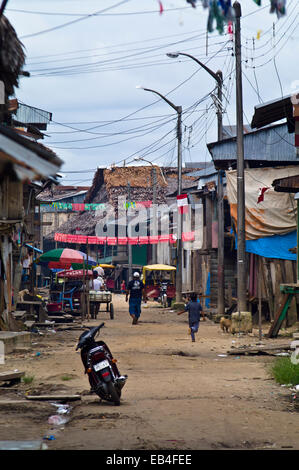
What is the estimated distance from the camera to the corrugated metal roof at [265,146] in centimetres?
2914

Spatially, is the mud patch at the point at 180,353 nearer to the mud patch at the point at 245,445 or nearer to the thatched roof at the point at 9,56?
the mud patch at the point at 245,445

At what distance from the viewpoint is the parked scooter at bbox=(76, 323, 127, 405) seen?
32.2ft

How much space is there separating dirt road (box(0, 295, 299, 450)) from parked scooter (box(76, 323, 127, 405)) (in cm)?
21

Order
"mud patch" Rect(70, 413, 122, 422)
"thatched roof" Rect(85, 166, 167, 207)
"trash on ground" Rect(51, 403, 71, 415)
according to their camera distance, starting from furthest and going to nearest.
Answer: "thatched roof" Rect(85, 166, 167, 207) → "trash on ground" Rect(51, 403, 71, 415) → "mud patch" Rect(70, 413, 122, 422)

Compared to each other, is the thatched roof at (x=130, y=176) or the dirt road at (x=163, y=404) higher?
the thatched roof at (x=130, y=176)

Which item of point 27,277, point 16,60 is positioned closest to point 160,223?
point 27,277

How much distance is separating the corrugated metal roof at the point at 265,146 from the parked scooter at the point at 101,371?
19500 mm

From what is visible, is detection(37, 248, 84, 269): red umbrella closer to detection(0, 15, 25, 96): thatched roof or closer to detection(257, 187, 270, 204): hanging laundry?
detection(257, 187, 270, 204): hanging laundry

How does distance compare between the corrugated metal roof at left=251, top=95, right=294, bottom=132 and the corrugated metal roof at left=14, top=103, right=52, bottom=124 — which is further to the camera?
the corrugated metal roof at left=14, top=103, right=52, bottom=124

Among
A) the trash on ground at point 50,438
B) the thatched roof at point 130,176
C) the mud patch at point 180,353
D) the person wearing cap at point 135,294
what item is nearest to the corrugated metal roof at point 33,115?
the person wearing cap at point 135,294

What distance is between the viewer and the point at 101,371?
9.94 m

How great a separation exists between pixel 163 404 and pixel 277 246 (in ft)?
44.1

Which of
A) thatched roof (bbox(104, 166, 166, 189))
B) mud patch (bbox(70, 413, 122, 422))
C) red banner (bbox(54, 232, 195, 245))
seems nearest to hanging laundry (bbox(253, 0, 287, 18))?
mud patch (bbox(70, 413, 122, 422))
